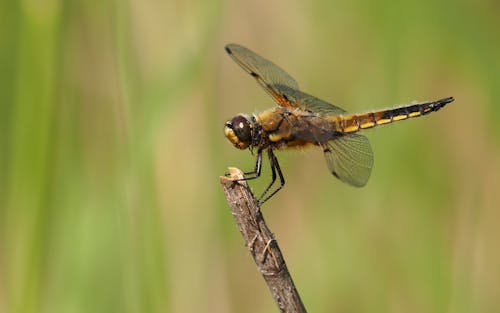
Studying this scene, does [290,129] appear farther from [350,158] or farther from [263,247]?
[263,247]

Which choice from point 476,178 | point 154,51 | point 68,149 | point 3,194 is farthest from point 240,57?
point 3,194

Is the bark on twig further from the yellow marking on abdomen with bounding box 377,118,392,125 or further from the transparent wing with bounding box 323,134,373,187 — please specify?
the yellow marking on abdomen with bounding box 377,118,392,125

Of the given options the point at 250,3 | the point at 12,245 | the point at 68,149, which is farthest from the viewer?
the point at 250,3

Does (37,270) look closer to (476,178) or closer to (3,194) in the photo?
(3,194)

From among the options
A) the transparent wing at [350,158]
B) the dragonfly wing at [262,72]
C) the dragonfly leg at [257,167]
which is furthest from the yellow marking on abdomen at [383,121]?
the dragonfly leg at [257,167]

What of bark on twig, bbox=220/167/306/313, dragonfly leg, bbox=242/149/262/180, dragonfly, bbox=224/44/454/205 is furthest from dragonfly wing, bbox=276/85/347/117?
bark on twig, bbox=220/167/306/313
